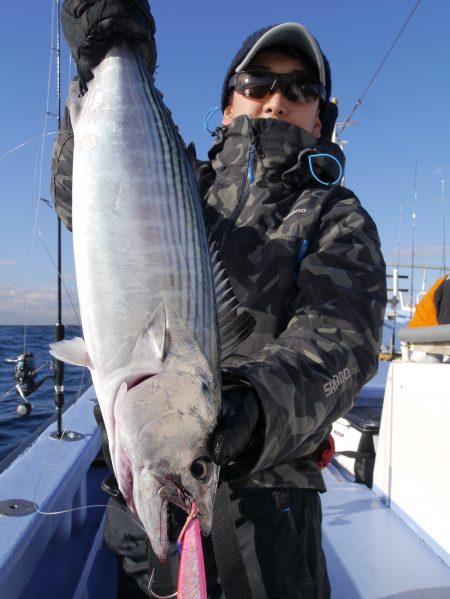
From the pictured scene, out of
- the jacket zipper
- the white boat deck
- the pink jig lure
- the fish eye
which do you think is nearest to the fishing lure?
the pink jig lure

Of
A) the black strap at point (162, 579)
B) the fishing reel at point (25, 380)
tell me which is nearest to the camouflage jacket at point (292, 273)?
the black strap at point (162, 579)

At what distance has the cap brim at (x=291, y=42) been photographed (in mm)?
1889

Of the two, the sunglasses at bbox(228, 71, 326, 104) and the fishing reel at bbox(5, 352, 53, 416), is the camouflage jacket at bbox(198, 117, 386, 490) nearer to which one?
the sunglasses at bbox(228, 71, 326, 104)

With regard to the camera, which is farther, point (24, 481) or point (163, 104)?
point (24, 481)

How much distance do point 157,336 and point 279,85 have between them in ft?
3.98

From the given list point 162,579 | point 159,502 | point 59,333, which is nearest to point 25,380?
point 59,333

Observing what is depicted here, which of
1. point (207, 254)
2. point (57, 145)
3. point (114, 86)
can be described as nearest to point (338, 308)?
point (207, 254)

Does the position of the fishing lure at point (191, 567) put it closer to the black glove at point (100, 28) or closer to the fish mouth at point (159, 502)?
the fish mouth at point (159, 502)

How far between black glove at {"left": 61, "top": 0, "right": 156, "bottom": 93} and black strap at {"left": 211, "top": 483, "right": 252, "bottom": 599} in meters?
1.46

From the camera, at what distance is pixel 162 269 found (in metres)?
1.37

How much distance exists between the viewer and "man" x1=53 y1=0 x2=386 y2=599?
1.29m

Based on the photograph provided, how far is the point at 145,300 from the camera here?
1.34 m

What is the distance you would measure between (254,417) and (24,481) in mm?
1570

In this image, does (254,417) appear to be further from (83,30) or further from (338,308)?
(83,30)
